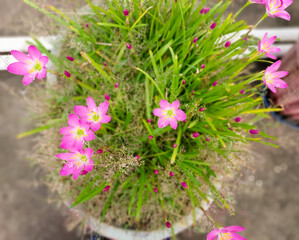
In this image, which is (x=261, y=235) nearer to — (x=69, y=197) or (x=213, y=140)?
(x=213, y=140)

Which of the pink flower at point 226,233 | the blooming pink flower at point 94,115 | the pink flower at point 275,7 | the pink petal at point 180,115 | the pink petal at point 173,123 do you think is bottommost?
the pink flower at point 226,233

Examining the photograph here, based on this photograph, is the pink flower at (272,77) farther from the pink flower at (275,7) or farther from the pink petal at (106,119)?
the pink petal at (106,119)

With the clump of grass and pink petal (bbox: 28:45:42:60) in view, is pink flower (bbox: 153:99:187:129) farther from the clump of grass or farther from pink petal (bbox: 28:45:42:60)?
pink petal (bbox: 28:45:42:60)

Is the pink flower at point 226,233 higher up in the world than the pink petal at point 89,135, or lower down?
lower down

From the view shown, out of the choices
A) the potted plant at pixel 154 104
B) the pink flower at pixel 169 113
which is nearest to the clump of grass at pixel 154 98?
the potted plant at pixel 154 104

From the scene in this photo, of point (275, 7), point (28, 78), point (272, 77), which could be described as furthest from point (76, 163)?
point (275, 7)

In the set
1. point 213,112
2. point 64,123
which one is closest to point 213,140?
A: point 213,112

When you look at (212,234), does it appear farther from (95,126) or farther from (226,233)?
(95,126)
